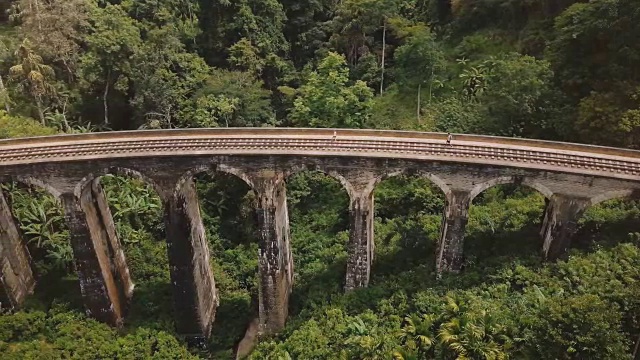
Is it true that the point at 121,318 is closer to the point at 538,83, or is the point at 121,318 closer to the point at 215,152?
the point at 215,152

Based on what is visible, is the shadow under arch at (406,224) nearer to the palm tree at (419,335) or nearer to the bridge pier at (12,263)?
the palm tree at (419,335)

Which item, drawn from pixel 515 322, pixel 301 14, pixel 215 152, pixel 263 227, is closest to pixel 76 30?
pixel 301 14

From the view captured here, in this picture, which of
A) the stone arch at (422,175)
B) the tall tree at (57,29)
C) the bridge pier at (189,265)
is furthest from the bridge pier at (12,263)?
the stone arch at (422,175)

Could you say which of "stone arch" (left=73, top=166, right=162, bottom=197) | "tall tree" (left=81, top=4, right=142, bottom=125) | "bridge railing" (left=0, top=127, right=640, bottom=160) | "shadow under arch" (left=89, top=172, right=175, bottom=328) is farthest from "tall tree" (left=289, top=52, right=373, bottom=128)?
"stone arch" (left=73, top=166, right=162, bottom=197)

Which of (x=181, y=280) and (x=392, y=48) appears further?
(x=392, y=48)

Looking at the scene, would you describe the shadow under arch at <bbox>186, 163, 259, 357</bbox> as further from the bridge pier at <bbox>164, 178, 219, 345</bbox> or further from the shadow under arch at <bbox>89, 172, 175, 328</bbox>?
the shadow under arch at <bbox>89, 172, 175, 328</bbox>

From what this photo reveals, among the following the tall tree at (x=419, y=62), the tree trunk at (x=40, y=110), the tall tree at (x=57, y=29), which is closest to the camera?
the tree trunk at (x=40, y=110)

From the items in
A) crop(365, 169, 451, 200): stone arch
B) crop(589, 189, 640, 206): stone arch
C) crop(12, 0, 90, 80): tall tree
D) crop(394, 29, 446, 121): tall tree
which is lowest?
crop(589, 189, 640, 206): stone arch
